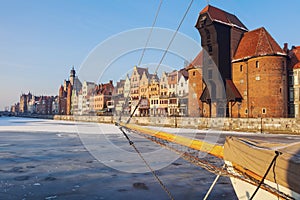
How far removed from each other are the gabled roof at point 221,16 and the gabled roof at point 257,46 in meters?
3.31

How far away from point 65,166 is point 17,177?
1.81 m

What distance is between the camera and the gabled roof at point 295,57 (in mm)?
39406

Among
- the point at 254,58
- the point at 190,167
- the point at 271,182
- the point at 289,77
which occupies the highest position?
the point at 254,58

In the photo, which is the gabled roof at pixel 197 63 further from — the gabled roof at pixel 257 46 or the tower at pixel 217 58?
the gabled roof at pixel 257 46

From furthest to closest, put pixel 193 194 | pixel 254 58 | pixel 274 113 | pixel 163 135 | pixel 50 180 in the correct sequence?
pixel 254 58, pixel 274 113, pixel 50 180, pixel 163 135, pixel 193 194

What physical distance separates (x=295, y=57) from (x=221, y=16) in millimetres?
14505

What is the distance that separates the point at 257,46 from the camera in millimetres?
39531

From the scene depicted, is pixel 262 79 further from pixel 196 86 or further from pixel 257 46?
pixel 196 86

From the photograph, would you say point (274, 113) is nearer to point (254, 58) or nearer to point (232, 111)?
point (232, 111)

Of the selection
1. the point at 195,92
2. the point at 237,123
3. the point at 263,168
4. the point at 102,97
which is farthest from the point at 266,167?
the point at 102,97

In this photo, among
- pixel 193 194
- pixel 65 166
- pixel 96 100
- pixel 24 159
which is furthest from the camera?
pixel 96 100

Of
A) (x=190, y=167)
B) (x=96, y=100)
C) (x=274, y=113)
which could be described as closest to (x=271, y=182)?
(x=190, y=167)

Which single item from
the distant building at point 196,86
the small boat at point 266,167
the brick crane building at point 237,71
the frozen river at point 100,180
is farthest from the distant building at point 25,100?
the small boat at point 266,167

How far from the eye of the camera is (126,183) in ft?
21.1
